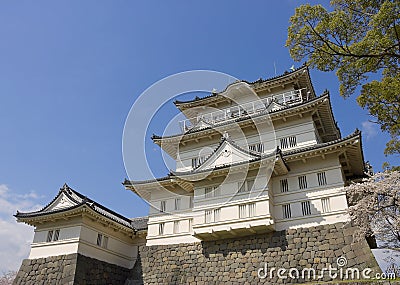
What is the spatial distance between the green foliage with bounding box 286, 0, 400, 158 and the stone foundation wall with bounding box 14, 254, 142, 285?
1478 centimetres

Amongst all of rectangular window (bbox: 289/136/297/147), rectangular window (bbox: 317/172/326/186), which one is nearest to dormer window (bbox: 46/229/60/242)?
rectangular window (bbox: 289/136/297/147)

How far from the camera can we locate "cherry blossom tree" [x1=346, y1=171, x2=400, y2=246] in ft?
41.3

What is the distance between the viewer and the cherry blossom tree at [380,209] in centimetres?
1259

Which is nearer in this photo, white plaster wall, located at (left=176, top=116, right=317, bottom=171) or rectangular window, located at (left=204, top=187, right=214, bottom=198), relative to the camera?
rectangular window, located at (left=204, top=187, right=214, bottom=198)

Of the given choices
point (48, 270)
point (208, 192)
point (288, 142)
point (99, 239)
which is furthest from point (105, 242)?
point (288, 142)

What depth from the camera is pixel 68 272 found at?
16.5 meters

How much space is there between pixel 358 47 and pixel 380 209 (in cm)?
663

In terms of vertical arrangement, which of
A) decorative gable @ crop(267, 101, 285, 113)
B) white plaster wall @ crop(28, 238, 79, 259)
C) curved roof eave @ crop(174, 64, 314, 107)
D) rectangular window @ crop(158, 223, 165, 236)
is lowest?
white plaster wall @ crop(28, 238, 79, 259)

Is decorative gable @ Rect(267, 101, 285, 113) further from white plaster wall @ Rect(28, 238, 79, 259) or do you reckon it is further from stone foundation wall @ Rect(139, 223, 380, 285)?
white plaster wall @ Rect(28, 238, 79, 259)

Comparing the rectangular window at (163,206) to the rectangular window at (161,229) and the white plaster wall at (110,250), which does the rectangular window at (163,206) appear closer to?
the rectangular window at (161,229)

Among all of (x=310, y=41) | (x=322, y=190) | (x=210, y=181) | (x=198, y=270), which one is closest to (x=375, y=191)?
(x=322, y=190)

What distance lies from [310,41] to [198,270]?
40.3 feet

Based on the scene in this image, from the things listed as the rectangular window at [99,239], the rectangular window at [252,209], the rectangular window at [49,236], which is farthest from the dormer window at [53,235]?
the rectangular window at [252,209]

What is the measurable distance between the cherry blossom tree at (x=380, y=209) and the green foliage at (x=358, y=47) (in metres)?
2.30
